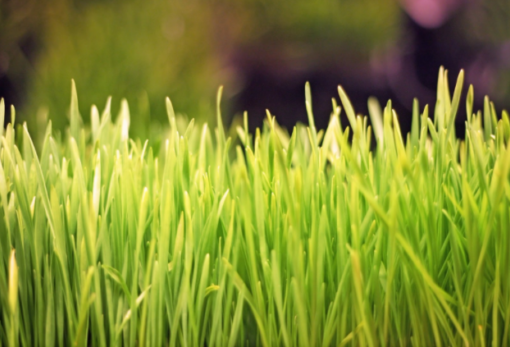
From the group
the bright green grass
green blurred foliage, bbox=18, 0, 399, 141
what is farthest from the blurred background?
the bright green grass

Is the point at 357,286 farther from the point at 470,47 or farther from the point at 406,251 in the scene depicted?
the point at 470,47

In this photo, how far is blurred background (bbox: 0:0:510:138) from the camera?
1.20m

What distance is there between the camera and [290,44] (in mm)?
1910

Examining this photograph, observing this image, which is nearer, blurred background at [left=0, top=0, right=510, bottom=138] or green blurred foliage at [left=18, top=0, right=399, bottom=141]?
green blurred foliage at [left=18, top=0, right=399, bottom=141]

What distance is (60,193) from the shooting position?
0.29 meters

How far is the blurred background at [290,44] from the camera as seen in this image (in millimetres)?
1201

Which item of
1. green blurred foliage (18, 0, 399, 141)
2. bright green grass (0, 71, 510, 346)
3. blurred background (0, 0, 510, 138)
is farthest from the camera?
blurred background (0, 0, 510, 138)

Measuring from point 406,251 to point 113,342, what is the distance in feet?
0.55

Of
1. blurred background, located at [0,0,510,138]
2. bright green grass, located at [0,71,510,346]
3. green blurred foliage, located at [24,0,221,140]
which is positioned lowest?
bright green grass, located at [0,71,510,346]

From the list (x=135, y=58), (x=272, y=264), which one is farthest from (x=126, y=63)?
(x=272, y=264)

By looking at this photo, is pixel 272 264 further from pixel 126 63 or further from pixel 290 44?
pixel 290 44

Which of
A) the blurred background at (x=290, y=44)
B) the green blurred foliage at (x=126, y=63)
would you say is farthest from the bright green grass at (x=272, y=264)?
the blurred background at (x=290, y=44)

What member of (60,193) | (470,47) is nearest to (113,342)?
(60,193)

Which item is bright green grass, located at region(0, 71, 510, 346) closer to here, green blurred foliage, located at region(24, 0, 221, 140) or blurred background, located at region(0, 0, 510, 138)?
green blurred foliage, located at region(24, 0, 221, 140)
